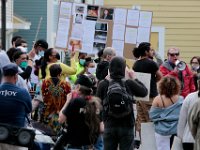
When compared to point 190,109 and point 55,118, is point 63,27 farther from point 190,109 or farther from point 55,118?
point 190,109

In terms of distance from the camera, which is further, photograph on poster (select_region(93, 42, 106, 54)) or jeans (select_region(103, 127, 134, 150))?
photograph on poster (select_region(93, 42, 106, 54))

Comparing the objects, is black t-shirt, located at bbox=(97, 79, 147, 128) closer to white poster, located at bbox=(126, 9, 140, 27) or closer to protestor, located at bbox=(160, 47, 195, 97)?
protestor, located at bbox=(160, 47, 195, 97)

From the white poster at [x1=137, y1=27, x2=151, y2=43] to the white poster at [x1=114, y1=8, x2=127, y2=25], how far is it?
420mm

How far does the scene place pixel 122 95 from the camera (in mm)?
10242

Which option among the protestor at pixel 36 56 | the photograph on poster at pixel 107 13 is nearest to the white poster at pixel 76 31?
the photograph on poster at pixel 107 13

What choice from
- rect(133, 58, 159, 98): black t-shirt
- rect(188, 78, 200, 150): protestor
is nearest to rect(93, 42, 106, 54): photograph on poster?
rect(133, 58, 159, 98): black t-shirt

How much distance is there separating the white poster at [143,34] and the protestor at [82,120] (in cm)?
652

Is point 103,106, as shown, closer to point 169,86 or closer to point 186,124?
point 169,86

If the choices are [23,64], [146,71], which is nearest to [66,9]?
[23,64]

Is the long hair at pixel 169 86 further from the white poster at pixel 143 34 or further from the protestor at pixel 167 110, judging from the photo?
the white poster at pixel 143 34

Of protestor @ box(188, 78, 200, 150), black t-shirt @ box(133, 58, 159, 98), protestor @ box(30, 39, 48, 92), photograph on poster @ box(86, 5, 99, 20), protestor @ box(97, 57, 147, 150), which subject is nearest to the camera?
protestor @ box(188, 78, 200, 150)

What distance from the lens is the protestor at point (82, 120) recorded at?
31.1 ft

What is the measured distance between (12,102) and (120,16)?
728 centimetres

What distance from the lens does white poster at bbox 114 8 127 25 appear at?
1623 centimetres
